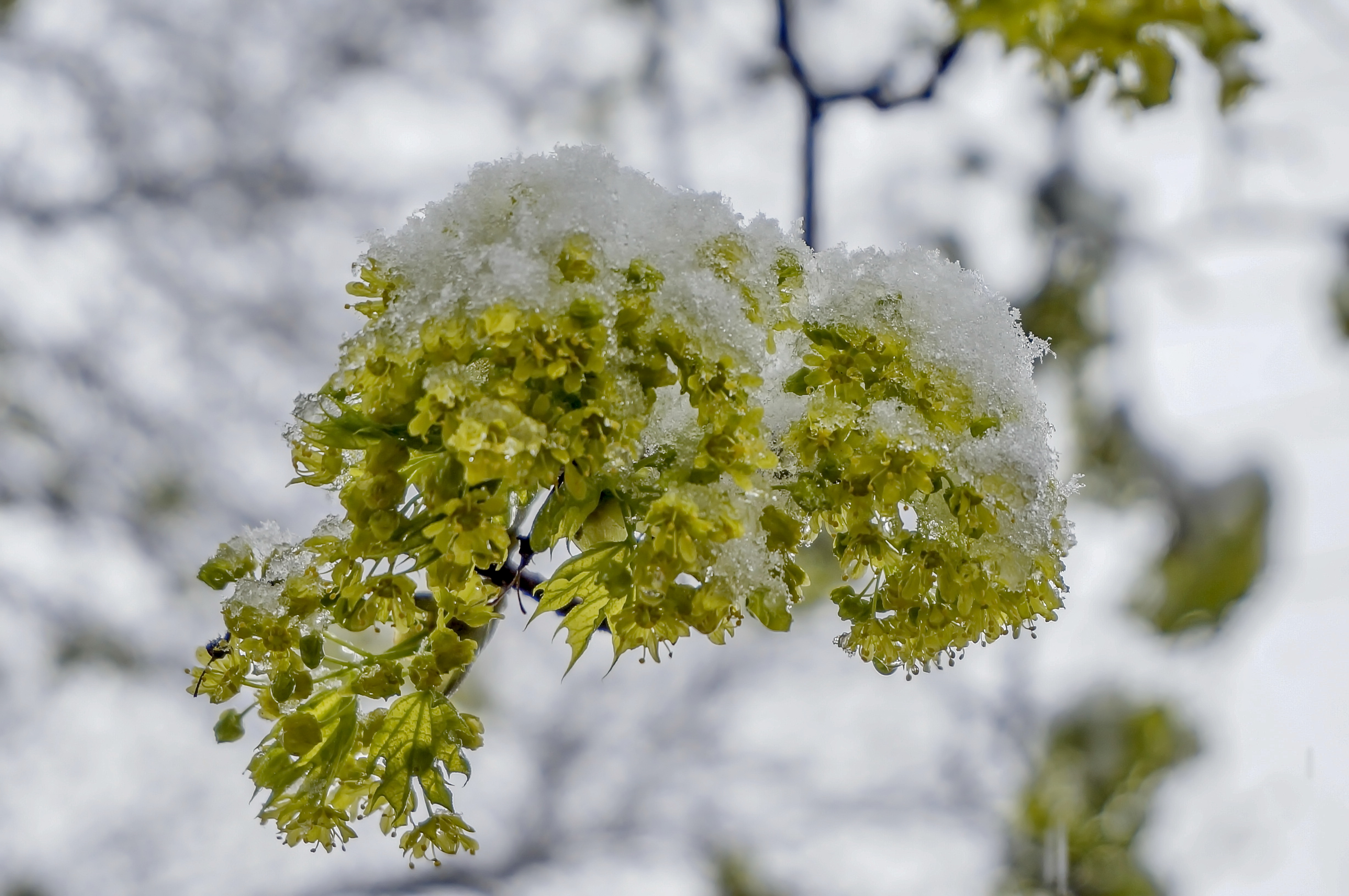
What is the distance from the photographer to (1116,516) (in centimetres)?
453

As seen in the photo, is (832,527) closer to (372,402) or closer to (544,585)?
(544,585)

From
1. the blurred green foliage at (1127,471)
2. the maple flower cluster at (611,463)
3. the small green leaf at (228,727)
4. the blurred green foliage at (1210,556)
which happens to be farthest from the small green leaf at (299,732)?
the blurred green foliage at (1210,556)

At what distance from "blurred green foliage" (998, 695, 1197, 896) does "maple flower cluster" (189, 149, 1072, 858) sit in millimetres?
4823

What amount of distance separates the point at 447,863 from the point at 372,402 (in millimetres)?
5760

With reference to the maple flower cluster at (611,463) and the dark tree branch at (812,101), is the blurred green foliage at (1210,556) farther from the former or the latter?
the maple flower cluster at (611,463)

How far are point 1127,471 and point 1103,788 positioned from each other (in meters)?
2.02

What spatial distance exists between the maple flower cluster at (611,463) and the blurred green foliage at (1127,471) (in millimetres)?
2641

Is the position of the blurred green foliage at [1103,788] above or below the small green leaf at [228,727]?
above

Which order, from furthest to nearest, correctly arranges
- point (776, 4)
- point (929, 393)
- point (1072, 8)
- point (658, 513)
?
point (776, 4), point (1072, 8), point (929, 393), point (658, 513)

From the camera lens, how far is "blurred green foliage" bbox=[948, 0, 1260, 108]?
1375 millimetres

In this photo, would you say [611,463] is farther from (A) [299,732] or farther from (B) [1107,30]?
(B) [1107,30]

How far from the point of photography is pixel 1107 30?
4.53 ft

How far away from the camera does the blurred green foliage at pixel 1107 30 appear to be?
4.51 feet

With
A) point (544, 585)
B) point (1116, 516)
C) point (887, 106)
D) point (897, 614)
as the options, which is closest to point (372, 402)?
point (544, 585)
